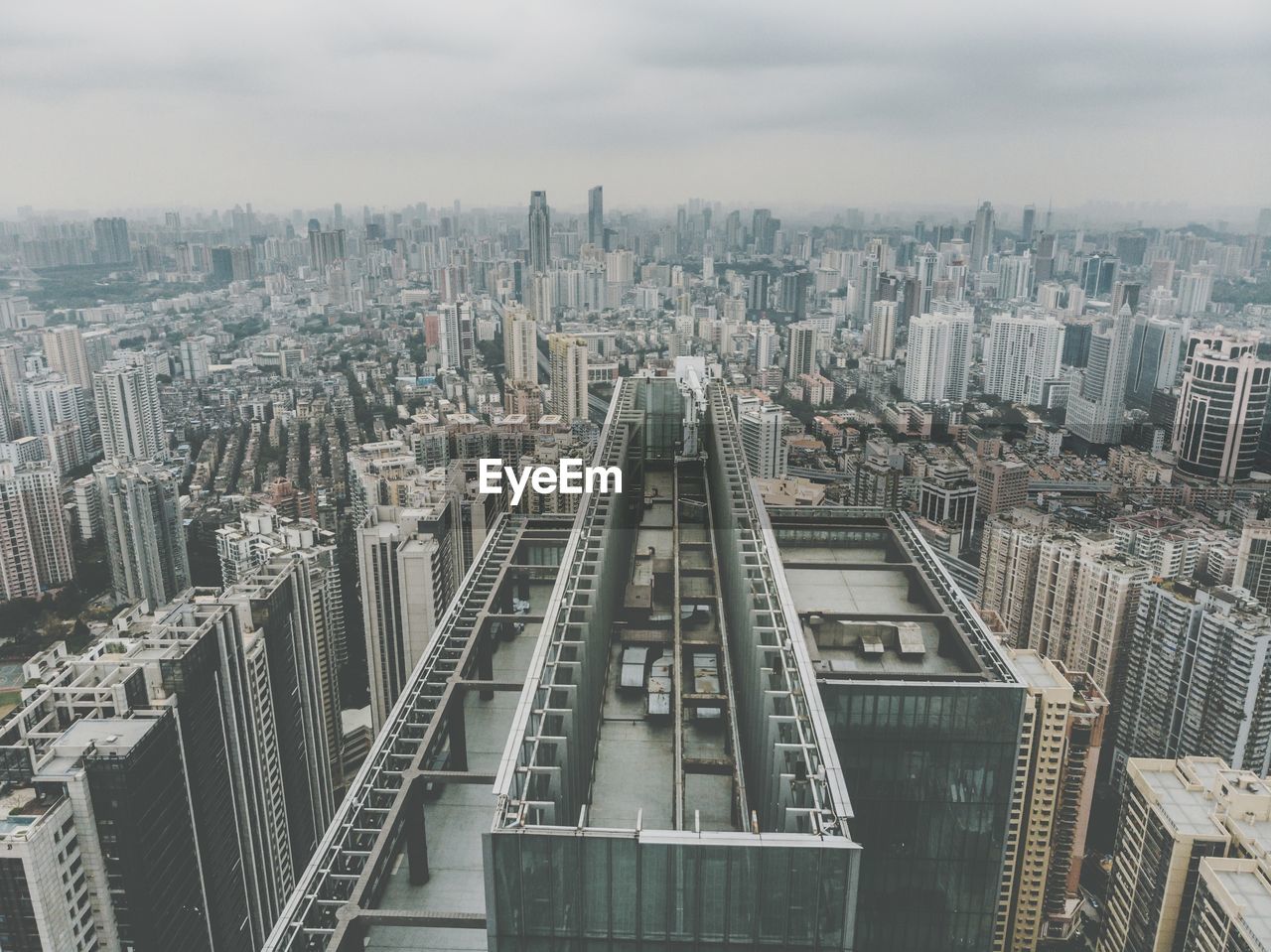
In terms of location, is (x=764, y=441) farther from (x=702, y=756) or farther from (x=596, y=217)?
(x=702, y=756)

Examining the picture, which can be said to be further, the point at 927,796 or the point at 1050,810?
the point at 1050,810

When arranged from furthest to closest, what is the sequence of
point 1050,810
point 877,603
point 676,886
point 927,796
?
point 1050,810 < point 877,603 < point 927,796 < point 676,886

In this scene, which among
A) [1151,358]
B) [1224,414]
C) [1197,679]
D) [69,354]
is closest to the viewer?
[1197,679]

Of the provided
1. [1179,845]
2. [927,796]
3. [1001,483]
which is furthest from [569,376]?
[927,796]

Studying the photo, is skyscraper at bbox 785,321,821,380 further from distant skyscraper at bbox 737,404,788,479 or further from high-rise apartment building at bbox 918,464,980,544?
high-rise apartment building at bbox 918,464,980,544

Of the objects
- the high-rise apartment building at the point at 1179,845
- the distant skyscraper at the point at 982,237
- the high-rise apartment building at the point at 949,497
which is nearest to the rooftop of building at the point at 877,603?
the high-rise apartment building at the point at 1179,845

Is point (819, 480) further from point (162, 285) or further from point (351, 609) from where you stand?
point (162, 285)
